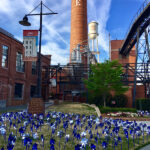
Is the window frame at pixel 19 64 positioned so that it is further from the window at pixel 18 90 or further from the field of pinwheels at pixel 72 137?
the field of pinwheels at pixel 72 137

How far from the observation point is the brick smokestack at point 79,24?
3944cm

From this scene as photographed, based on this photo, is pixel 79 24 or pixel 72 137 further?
pixel 79 24

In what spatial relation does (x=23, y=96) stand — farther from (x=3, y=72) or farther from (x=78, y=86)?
(x=78, y=86)

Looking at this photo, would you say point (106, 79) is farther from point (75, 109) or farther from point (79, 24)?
point (79, 24)

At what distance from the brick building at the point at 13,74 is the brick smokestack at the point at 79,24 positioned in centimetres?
1731

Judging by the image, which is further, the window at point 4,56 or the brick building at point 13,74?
the window at point 4,56

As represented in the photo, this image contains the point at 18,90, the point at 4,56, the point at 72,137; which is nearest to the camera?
the point at 72,137

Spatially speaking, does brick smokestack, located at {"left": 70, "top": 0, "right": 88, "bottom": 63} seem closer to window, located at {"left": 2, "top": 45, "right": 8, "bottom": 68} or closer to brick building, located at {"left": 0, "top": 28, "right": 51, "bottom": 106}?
brick building, located at {"left": 0, "top": 28, "right": 51, "bottom": 106}

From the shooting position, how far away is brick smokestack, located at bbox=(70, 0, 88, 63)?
3944 centimetres

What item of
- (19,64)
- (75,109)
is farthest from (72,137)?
(19,64)

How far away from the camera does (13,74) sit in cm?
2067

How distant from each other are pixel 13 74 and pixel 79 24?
2435 cm

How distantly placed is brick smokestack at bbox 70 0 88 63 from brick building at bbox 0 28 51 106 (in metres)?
17.3

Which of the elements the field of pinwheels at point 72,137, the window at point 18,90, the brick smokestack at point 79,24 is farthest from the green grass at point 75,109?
the brick smokestack at point 79,24
